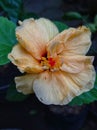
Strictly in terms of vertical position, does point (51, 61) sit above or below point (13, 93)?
above

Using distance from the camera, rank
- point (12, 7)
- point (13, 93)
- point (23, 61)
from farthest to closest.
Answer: point (12, 7) → point (13, 93) → point (23, 61)

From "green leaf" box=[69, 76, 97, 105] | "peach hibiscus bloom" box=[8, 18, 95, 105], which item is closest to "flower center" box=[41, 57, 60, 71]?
"peach hibiscus bloom" box=[8, 18, 95, 105]

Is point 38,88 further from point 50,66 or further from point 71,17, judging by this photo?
point 71,17

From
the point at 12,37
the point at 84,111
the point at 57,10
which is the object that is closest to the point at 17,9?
the point at 12,37

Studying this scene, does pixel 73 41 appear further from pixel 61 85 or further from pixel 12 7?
pixel 12 7

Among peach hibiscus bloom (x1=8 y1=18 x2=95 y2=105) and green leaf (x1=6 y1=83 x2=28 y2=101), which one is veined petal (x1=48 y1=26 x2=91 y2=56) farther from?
green leaf (x1=6 y1=83 x2=28 y2=101)

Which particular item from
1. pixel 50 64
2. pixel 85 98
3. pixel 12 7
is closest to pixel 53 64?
pixel 50 64
